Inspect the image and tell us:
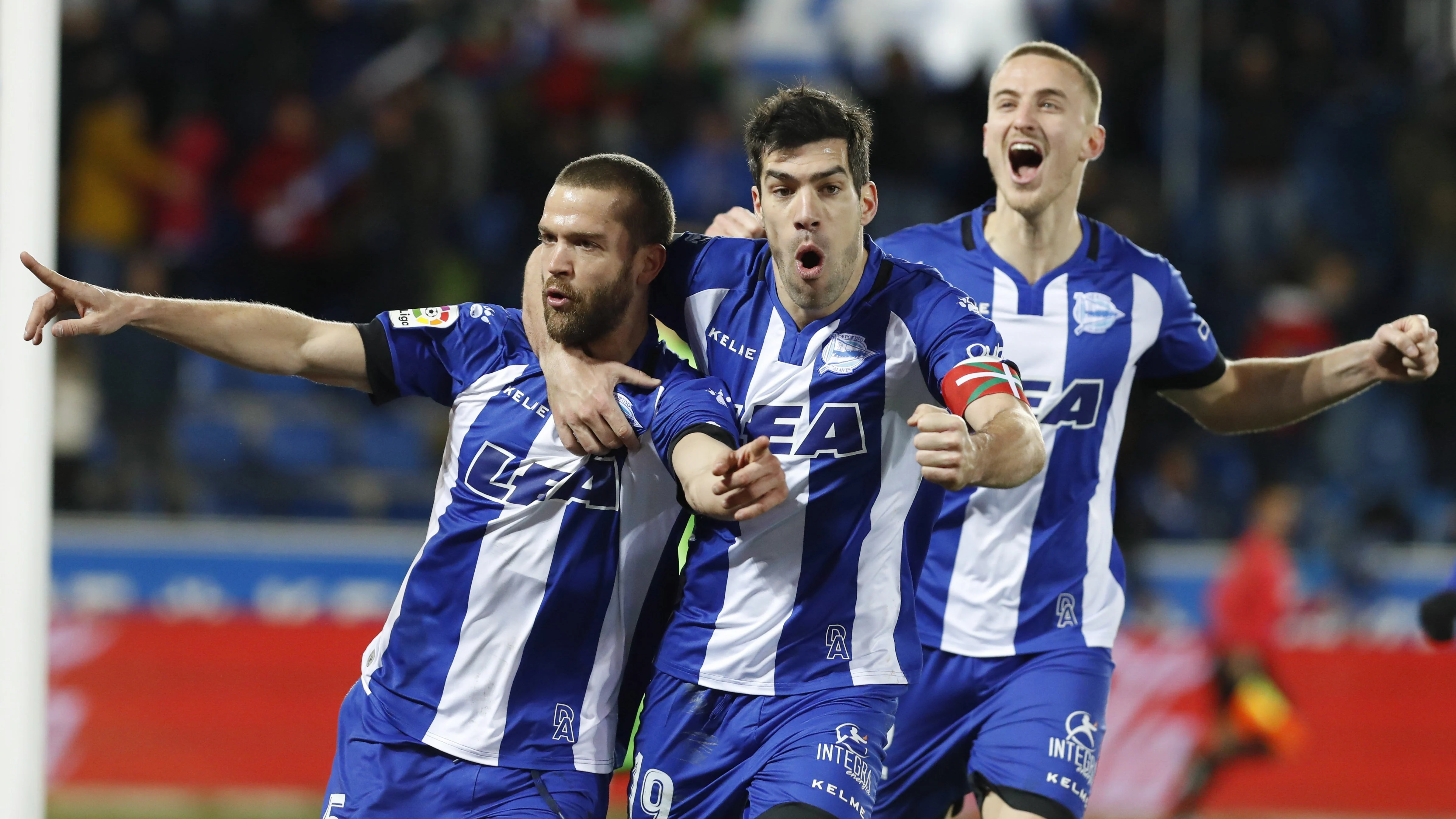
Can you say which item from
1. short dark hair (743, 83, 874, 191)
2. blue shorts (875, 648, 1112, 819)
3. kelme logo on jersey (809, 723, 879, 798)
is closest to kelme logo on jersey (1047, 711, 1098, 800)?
blue shorts (875, 648, 1112, 819)

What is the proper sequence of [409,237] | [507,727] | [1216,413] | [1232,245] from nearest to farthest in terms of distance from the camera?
1. [507,727]
2. [1216,413]
3. [409,237]
4. [1232,245]

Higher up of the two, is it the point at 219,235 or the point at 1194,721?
the point at 219,235

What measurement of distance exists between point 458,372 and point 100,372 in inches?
290

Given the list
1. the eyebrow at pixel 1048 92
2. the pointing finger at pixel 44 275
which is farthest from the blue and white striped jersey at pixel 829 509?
the pointing finger at pixel 44 275

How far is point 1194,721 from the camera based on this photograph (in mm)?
10539

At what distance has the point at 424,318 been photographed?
4.50 m

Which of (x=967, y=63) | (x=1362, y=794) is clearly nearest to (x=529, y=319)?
(x=1362, y=794)

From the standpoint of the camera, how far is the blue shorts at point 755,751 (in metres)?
4.14

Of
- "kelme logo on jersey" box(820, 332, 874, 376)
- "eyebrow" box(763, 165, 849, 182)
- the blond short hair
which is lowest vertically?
"kelme logo on jersey" box(820, 332, 874, 376)

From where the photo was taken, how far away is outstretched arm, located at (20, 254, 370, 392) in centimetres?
417

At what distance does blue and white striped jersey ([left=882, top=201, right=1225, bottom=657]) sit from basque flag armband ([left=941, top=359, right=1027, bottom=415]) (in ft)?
3.18

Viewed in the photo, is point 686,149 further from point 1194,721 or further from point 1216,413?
point 1216,413

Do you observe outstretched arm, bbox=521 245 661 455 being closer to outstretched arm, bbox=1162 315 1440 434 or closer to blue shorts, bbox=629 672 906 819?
blue shorts, bbox=629 672 906 819

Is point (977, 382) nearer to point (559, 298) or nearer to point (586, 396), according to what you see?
point (586, 396)
